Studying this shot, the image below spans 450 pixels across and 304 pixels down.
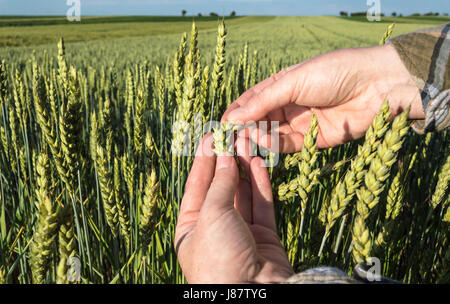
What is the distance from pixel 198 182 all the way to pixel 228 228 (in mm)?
339

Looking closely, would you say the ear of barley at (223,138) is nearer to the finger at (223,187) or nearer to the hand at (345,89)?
the finger at (223,187)

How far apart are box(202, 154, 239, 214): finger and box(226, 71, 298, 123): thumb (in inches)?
12.9

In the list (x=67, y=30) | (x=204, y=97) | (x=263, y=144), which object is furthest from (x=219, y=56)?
(x=67, y=30)

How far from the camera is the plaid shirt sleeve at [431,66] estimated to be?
118cm

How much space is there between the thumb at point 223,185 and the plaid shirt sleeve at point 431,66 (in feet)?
2.75

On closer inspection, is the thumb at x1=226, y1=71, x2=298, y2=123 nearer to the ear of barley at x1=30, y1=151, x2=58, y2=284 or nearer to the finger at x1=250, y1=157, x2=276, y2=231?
the finger at x1=250, y1=157, x2=276, y2=231

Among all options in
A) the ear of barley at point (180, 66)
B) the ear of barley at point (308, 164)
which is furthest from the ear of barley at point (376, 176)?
the ear of barley at point (180, 66)

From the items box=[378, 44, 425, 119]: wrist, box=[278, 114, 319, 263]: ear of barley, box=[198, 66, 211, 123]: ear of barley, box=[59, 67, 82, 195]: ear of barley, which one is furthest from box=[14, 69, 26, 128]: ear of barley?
box=[378, 44, 425, 119]: wrist

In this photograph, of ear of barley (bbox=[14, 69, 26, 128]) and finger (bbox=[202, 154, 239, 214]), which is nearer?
finger (bbox=[202, 154, 239, 214])

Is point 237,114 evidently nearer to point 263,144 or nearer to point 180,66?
point 263,144

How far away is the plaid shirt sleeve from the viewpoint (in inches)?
46.4

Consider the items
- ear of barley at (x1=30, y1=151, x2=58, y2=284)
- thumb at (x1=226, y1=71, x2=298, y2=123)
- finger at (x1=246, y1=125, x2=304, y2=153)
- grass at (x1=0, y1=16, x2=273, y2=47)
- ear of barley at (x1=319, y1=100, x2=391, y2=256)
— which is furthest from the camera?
grass at (x1=0, y1=16, x2=273, y2=47)

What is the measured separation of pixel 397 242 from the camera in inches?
53.7

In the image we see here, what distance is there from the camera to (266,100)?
1.30 metres
